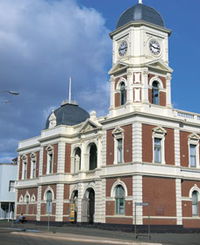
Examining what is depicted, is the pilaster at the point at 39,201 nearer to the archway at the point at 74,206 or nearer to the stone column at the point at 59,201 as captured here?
the stone column at the point at 59,201

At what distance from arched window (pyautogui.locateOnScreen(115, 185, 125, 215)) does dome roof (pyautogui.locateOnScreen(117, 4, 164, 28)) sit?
15.8 meters

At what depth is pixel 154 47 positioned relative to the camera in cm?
4009

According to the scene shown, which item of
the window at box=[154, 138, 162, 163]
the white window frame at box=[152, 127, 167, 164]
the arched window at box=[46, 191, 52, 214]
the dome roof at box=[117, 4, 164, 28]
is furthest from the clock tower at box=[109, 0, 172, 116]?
the arched window at box=[46, 191, 52, 214]

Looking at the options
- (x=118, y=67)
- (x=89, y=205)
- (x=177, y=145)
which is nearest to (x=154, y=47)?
(x=118, y=67)

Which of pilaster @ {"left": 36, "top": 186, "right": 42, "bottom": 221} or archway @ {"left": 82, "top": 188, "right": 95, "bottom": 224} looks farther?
pilaster @ {"left": 36, "top": 186, "right": 42, "bottom": 221}

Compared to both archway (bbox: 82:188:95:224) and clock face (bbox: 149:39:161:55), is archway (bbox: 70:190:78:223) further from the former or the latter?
clock face (bbox: 149:39:161:55)

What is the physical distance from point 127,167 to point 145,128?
148 inches

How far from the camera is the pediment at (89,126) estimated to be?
43.0 meters

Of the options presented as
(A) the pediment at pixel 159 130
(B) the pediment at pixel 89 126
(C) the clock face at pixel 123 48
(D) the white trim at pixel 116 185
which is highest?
(C) the clock face at pixel 123 48

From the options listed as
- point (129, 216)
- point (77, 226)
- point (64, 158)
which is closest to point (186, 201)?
point (129, 216)

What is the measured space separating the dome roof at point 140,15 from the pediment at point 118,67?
164 inches

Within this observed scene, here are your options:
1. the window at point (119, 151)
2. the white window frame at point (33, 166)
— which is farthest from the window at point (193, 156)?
the white window frame at point (33, 166)

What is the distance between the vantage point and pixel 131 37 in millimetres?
39406

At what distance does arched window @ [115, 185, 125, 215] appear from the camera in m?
37.1
